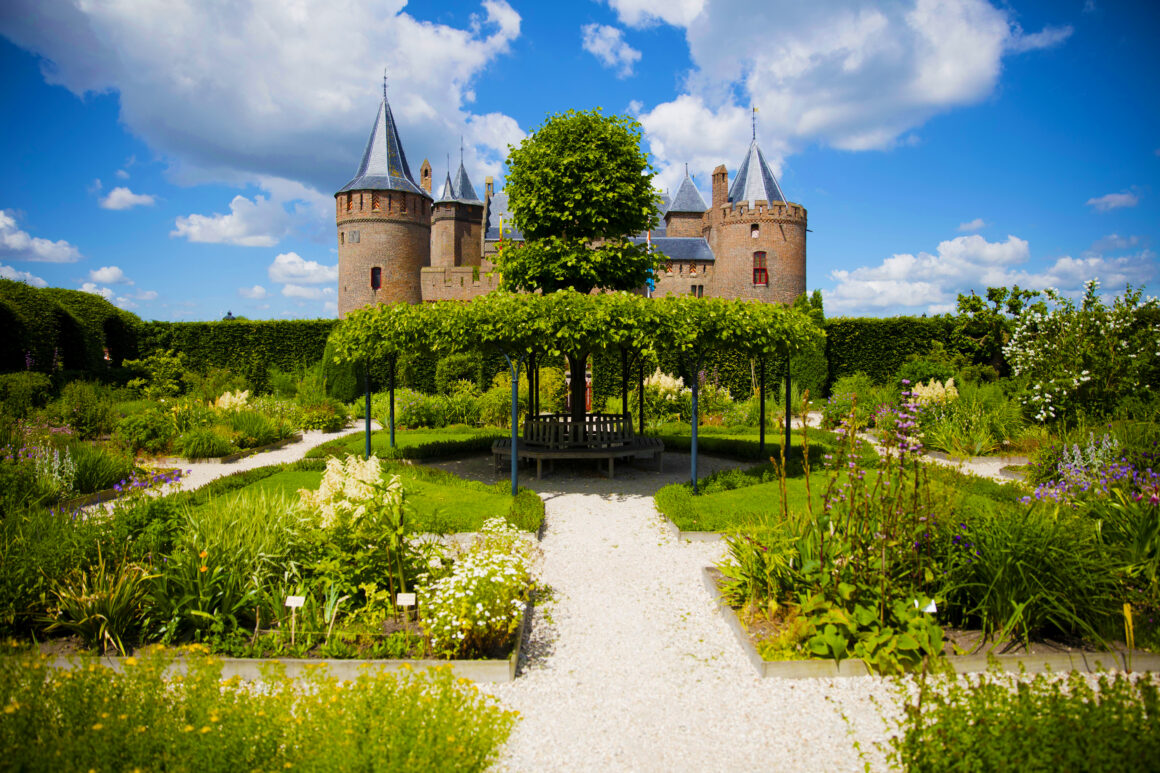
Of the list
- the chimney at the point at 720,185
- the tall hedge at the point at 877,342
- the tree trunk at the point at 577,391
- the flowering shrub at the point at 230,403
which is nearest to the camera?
the tree trunk at the point at 577,391

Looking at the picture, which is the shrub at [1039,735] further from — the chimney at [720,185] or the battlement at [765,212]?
the chimney at [720,185]

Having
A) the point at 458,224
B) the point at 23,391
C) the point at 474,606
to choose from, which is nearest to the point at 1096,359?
the point at 474,606

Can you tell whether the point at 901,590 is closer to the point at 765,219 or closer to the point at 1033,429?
the point at 1033,429

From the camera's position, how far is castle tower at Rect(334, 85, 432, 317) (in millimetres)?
31734

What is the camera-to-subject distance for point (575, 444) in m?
10.4

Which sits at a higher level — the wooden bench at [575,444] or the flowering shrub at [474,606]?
the wooden bench at [575,444]

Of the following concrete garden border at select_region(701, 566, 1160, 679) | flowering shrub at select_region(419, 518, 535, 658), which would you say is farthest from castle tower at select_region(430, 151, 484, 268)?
concrete garden border at select_region(701, 566, 1160, 679)

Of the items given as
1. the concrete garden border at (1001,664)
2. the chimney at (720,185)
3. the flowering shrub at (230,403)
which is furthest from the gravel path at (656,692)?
the chimney at (720,185)

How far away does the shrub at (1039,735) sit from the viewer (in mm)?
2498

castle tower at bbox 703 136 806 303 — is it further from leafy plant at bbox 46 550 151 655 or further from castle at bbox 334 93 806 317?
leafy plant at bbox 46 550 151 655

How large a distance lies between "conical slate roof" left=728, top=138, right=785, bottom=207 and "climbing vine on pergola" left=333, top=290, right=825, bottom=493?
1040 inches

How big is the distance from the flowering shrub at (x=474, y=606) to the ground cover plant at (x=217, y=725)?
0.84 metres

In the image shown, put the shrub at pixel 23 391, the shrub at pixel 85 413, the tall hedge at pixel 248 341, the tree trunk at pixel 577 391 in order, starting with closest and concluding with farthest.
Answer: the tree trunk at pixel 577 391, the shrub at pixel 85 413, the shrub at pixel 23 391, the tall hedge at pixel 248 341

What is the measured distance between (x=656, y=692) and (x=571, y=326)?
4.87 metres
